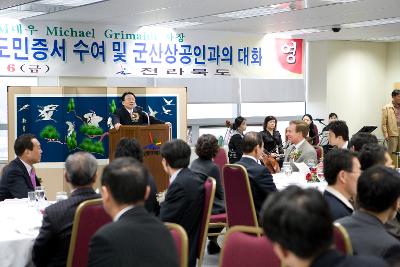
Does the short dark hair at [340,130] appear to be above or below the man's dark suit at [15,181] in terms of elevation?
above

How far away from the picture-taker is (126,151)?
16.1 feet

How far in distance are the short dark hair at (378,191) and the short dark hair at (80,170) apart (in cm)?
160

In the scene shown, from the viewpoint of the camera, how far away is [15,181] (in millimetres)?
5305

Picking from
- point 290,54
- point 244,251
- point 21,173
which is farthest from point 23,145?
point 290,54

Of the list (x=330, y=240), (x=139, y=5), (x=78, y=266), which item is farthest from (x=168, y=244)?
(x=139, y=5)

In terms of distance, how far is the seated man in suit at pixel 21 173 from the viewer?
17.4 feet

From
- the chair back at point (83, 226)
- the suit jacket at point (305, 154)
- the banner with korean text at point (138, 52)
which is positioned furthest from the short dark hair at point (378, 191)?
the banner with korean text at point (138, 52)

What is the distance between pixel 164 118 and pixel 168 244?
7.16 m

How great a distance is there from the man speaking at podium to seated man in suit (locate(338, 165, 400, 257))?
19.6ft

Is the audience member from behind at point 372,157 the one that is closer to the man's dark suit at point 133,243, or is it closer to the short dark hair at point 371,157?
the short dark hair at point 371,157

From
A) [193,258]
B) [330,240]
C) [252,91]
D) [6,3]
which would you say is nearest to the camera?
[330,240]

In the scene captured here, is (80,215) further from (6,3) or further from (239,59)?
(239,59)

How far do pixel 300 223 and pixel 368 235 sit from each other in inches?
39.7

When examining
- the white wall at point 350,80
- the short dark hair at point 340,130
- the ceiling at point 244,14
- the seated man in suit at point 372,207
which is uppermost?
the ceiling at point 244,14
